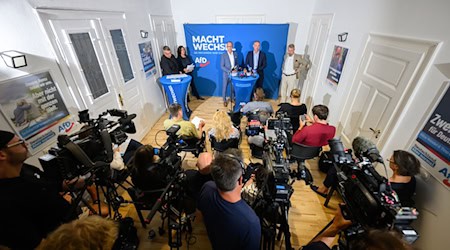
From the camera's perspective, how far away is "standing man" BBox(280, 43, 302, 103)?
4441 mm

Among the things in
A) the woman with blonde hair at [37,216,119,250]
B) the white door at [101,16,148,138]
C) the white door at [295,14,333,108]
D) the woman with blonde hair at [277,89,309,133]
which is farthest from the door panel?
the woman with blonde hair at [37,216,119,250]

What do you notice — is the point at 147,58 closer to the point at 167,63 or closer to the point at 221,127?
the point at 167,63

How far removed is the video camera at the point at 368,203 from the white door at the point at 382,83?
1.09m

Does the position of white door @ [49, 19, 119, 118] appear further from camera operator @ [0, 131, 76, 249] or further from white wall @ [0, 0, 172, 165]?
camera operator @ [0, 131, 76, 249]

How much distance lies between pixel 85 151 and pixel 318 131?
246 centimetres

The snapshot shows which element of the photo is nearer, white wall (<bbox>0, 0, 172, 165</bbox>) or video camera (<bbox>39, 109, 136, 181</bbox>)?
video camera (<bbox>39, 109, 136, 181</bbox>)

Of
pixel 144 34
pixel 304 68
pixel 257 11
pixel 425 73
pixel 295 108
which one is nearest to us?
pixel 425 73

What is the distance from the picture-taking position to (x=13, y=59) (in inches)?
61.0

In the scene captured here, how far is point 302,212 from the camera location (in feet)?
7.69

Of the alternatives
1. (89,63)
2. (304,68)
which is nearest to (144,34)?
(89,63)

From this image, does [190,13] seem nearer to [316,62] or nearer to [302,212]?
[316,62]

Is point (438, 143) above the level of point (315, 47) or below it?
below

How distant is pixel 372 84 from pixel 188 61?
13.2 feet

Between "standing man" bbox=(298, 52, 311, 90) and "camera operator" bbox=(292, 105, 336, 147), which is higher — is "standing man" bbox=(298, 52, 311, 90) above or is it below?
above
